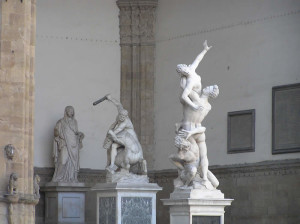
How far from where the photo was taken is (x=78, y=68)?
2777cm

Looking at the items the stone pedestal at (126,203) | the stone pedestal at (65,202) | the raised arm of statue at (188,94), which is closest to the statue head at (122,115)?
the stone pedestal at (126,203)

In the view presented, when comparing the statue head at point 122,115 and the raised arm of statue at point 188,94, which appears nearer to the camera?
the raised arm of statue at point 188,94

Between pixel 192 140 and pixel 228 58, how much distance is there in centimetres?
594

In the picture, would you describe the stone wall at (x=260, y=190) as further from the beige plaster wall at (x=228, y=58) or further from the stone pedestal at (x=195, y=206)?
the stone pedestal at (x=195, y=206)

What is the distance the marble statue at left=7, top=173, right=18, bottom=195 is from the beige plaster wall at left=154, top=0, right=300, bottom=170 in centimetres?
638

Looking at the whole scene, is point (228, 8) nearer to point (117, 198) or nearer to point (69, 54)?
point (69, 54)

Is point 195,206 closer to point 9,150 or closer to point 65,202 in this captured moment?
point 9,150

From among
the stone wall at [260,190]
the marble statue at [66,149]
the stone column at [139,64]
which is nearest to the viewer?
the stone wall at [260,190]

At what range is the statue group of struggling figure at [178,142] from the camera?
20766 millimetres

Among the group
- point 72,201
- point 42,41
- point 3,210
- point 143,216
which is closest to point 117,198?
point 143,216

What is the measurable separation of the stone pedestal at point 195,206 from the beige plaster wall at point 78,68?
6.69 metres

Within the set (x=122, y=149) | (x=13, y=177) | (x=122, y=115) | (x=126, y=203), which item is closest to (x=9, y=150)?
(x=13, y=177)

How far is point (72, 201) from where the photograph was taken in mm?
26234

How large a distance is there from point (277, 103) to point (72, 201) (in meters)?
4.66
